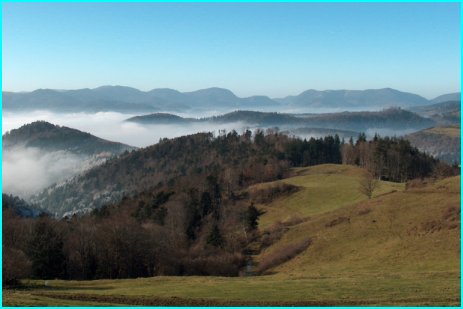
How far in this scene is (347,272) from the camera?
4731 cm

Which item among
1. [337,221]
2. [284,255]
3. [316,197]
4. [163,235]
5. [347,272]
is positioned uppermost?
[347,272]

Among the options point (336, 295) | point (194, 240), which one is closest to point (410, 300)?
point (336, 295)

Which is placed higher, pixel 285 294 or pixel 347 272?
pixel 285 294

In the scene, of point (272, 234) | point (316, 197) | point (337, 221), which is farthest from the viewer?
point (316, 197)

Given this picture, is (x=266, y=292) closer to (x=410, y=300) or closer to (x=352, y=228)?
(x=410, y=300)

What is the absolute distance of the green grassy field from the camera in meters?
30.6

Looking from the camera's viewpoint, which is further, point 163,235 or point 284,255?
point 163,235

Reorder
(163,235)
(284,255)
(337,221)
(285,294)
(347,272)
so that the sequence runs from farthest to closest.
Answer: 1. (163,235)
2. (337,221)
3. (284,255)
4. (347,272)
5. (285,294)

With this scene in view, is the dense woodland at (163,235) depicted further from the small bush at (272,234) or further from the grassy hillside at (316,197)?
the grassy hillside at (316,197)

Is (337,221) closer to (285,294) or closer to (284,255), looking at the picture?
(284,255)

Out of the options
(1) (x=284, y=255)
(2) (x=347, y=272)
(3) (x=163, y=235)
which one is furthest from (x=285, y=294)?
(3) (x=163, y=235)

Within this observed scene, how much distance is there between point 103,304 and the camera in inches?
1173

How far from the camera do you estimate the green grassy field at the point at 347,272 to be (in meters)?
30.6

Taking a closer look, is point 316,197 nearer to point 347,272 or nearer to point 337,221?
point 337,221
